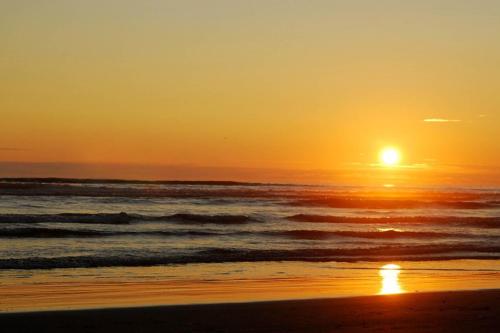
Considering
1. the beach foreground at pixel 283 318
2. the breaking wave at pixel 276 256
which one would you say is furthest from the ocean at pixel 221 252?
the beach foreground at pixel 283 318

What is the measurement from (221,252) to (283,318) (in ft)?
33.6

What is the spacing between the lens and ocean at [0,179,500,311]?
578 inches

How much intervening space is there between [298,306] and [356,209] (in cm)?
3532

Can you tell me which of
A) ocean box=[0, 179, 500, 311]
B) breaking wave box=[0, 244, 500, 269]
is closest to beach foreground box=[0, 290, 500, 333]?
ocean box=[0, 179, 500, 311]

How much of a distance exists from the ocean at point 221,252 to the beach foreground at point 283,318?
1.14m

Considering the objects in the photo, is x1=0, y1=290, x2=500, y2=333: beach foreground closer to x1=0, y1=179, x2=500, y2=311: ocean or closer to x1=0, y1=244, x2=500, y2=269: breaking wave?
x1=0, y1=179, x2=500, y2=311: ocean

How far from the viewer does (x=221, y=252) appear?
70.2 ft

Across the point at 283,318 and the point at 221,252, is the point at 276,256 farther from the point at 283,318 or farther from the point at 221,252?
the point at 283,318

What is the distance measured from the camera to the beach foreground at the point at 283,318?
34.4 feet

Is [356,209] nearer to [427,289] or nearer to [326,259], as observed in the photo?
[326,259]

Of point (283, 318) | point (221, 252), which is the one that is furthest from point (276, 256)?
point (283, 318)

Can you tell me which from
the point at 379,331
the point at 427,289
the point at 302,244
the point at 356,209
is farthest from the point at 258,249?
the point at 356,209

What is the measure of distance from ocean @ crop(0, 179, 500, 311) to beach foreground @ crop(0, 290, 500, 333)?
1137mm

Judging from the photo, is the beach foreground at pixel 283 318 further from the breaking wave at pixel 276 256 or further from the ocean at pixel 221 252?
the breaking wave at pixel 276 256
